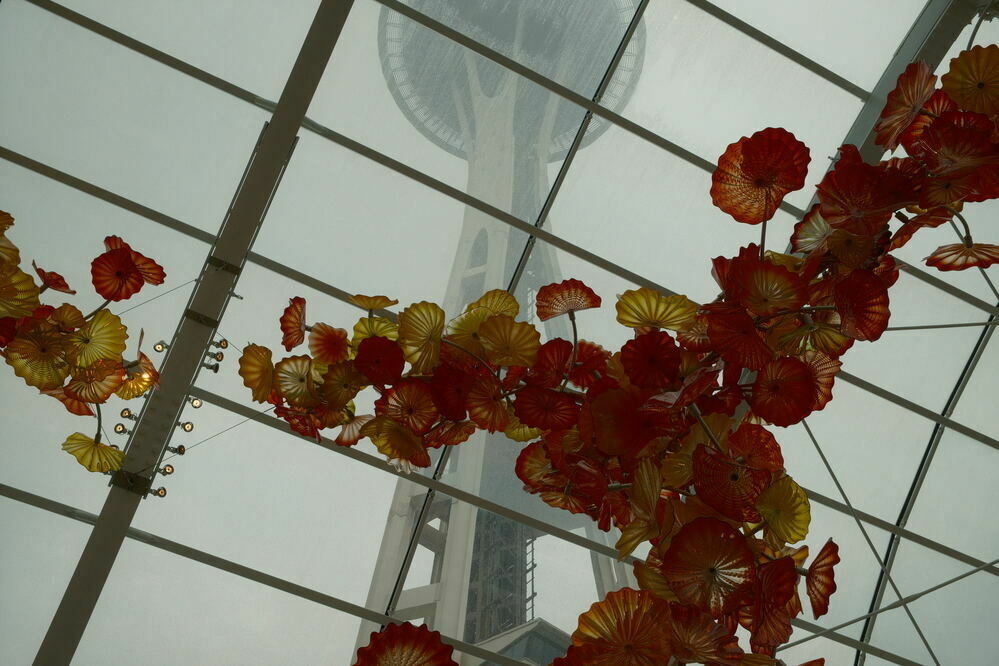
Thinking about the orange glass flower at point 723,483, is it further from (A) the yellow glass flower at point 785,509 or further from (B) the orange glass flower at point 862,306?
(B) the orange glass flower at point 862,306

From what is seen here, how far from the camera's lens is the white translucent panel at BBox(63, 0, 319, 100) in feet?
20.3

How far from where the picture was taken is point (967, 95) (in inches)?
123

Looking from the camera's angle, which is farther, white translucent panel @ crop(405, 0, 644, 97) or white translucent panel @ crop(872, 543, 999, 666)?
white translucent panel @ crop(872, 543, 999, 666)

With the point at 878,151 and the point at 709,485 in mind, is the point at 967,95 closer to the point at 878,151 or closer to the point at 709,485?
the point at 709,485

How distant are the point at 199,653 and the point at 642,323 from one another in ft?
14.8

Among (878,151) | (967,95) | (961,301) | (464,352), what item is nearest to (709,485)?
(464,352)

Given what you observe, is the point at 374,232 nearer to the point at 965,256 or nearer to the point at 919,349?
the point at 965,256

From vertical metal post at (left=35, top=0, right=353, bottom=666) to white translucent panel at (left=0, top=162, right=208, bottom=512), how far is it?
31 centimetres

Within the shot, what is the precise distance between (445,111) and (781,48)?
2.59 m

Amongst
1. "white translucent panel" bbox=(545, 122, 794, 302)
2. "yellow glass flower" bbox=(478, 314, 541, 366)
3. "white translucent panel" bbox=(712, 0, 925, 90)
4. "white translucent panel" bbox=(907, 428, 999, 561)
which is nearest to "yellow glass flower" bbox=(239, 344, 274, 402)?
"yellow glass flower" bbox=(478, 314, 541, 366)

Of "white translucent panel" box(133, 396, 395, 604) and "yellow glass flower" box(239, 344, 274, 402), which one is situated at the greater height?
"white translucent panel" box(133, 396, 395, 604)

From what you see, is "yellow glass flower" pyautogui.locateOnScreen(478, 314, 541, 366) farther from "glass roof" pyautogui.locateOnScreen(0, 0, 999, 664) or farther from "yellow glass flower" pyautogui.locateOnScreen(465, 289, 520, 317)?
"glass roof" pyautogui.locateOnScreen(0, 0, 999, 664)

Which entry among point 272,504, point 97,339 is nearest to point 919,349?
point 272,504

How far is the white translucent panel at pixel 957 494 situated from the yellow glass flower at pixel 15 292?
7.38 meters
